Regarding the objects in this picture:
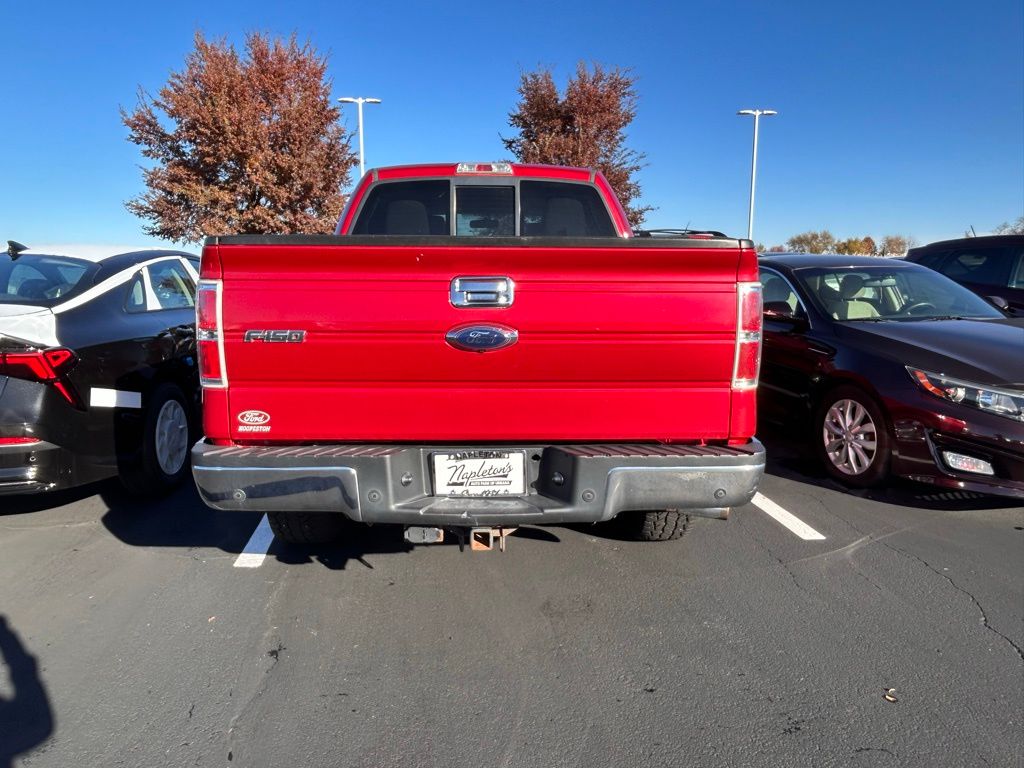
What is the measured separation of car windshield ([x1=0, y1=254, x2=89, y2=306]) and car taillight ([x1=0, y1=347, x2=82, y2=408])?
35cm

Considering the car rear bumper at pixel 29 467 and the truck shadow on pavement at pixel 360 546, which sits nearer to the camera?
the car rear bumper at pixel 29 467

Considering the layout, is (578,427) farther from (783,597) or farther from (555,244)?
(783,597)

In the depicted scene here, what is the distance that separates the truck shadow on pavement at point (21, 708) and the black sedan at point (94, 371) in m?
1.15

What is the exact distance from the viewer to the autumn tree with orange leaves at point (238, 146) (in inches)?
584

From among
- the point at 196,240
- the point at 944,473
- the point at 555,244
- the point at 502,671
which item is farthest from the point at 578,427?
the point at 196,240

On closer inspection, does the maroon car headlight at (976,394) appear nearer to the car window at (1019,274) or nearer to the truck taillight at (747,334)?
the truck taillight at (747,334)

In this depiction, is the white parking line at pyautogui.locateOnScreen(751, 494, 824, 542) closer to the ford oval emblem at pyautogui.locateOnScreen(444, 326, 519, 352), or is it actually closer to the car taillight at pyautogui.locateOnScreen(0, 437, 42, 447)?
the ford oval emblem at pyautogui.locateOnScreen(444, 326, 519, 352)

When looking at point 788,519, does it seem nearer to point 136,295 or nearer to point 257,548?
point 257,548

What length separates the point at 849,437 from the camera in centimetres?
485

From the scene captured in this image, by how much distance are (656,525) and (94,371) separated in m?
3.34

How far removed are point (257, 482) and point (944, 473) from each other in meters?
4.03

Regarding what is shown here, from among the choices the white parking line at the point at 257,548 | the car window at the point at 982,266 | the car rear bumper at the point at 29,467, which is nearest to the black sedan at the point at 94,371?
the car rear bumper at the point at 29,467

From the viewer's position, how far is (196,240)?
16531mm

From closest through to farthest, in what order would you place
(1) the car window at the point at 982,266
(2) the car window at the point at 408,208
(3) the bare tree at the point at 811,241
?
(2) the car window at the point at 408,208
(1) the car window at the point at 982,266
(3) the bare tree at the point at 811,241
